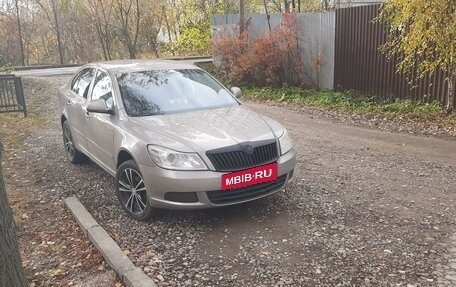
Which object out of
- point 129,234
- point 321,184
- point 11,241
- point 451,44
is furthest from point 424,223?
point 451,44

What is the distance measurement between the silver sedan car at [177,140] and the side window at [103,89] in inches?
0.6

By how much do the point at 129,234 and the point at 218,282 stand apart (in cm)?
132

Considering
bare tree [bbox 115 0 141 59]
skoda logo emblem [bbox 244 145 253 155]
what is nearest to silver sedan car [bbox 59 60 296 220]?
skoda logo emblem [bbox 244 145 253 155]

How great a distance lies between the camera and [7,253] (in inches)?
114

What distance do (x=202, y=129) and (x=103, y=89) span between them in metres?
1.79

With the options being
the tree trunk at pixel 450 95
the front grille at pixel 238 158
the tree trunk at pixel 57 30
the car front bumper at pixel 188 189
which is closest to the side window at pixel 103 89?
the car front bumper at pixel 188 189

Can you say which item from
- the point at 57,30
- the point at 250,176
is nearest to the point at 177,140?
the point at 250,176

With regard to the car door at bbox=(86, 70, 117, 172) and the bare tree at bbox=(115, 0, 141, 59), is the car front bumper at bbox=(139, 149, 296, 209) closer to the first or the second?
the car door at bbox=(86, 70, 117, 172)

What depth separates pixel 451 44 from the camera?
8055 mm

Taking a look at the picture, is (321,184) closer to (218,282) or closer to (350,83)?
(218,282)

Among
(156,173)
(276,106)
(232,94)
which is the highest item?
(232,94)

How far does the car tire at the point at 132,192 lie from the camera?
457 centimetres

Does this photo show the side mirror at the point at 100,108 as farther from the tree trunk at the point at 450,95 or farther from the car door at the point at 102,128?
the tree trunk at the point at 450,95

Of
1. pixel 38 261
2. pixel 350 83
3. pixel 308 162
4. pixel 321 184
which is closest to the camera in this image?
pixel 38 261
